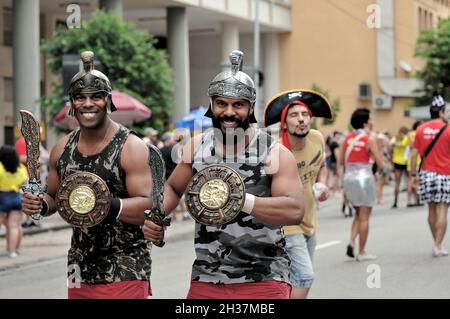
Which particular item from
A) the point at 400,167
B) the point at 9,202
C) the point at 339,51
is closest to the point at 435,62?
the point at 339,51

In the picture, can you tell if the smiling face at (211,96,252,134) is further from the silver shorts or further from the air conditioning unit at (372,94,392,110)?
the air conditioning unit at (372,94,392,110)

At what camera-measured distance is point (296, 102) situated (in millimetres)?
7656

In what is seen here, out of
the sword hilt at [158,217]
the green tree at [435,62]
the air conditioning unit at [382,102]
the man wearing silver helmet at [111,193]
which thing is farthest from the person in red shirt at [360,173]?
the air conditioning unit at [382,102]

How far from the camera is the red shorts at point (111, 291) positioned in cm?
503

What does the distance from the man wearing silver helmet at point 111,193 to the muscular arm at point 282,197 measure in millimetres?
630

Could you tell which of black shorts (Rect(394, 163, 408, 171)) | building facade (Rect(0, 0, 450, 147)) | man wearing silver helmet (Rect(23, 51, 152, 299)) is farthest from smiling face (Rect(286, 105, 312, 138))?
building facade (Rect(0, 0, 450, 147))

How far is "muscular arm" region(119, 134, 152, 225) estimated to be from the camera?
4938 mm

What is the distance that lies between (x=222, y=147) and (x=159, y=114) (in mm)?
18412

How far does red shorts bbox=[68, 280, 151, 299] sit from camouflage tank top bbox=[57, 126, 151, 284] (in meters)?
0.02

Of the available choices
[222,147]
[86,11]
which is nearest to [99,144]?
[222,147]

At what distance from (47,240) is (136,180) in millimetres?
11660

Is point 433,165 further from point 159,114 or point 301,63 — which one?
point 301,63

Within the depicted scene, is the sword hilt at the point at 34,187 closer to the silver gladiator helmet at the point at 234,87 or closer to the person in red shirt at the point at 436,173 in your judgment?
the silver gladiator helmet at the point at 234,87

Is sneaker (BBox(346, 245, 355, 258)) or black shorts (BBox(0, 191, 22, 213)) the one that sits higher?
black shorts (BBox(0, 191, 22, 213))
